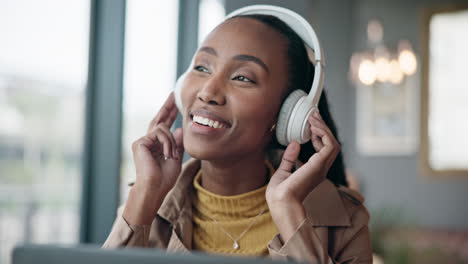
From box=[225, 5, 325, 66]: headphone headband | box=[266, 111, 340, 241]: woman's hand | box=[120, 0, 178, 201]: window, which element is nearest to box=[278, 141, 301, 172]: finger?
box=[266, 111, 340, 241]: woman's hand

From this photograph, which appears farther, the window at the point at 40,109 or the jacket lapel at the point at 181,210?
the window at the point at 40,109

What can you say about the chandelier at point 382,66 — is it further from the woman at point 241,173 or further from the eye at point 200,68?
the eye at point 200,68

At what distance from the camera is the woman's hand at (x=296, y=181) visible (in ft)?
3.25

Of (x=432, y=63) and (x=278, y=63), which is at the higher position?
(x=432, y=63)

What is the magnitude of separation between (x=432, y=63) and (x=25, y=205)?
4.91m

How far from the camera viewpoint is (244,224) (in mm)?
1139

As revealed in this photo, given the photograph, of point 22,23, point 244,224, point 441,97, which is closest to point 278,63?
point 244,224

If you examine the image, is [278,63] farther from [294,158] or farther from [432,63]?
[432,63]

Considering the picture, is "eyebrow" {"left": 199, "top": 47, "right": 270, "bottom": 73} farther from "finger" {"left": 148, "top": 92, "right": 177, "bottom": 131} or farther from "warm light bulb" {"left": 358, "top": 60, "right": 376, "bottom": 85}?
"warm light bulb" {"left": 358, "top": 60, "right": 376, "bottom": 85}

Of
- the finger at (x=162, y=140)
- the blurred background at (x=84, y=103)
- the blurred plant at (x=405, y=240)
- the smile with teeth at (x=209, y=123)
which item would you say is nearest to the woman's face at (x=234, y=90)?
the smile with teeth at (x=209, y=123)

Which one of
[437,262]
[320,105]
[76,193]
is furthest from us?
[437,262]

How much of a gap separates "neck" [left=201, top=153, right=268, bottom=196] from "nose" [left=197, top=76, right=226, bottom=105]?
0.15 metres

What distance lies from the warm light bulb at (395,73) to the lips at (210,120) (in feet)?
13.8

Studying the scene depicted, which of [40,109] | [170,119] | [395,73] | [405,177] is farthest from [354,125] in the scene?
[170,119]
